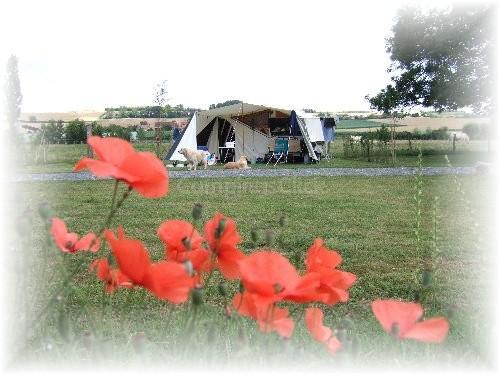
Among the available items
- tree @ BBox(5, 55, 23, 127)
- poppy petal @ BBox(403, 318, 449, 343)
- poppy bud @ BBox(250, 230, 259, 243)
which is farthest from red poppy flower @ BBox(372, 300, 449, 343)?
tree @ BBox(5, 55, 23, 127)

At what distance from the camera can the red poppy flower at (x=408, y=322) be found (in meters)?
0.60

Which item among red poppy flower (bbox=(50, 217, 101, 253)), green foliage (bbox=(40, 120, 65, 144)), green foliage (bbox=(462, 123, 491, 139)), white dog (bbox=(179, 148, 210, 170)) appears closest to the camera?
red poppy flower (bbox=(50, 217, 101, 253))

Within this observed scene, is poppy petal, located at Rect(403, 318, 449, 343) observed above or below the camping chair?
above

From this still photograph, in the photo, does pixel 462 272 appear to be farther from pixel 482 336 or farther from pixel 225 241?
pixel 225 241

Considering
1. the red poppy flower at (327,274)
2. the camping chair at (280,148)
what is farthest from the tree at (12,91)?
the camping chair at (280,148)

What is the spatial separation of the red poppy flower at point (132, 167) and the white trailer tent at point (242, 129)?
14042 mm

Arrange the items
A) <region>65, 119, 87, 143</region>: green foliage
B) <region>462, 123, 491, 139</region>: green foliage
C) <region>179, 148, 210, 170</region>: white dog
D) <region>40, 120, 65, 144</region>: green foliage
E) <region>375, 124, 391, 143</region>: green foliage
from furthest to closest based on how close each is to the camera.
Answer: <region>375, 124, 391, 143</region>: green foliage < <region>179, 148, 210, 170</region>: white dog < <region>462, 123, 491, 139</region>: green foliage < <region>65, 119, 87, 143</region>: green foliage < <region>40, 120, 65, 144</region>: green foliage

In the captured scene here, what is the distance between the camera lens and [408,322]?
631 millimetres

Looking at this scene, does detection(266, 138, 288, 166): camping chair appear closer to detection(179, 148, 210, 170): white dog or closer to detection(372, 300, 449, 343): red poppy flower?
detection(179, 148, 210, 170): white dog

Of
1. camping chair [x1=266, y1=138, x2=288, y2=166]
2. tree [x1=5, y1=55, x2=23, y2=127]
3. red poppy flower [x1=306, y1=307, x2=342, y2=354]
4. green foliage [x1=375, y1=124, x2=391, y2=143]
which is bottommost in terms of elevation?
camping chair [x1=266, y1=138, x2=288, y2=166]

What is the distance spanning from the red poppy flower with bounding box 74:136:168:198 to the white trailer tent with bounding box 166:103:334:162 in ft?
46.1

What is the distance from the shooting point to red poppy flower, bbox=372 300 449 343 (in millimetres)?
603

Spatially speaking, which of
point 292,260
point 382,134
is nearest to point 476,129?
point 292,260

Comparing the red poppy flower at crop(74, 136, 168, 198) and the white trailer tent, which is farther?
the white trailer tent
